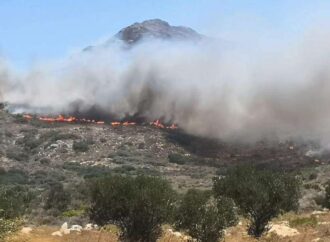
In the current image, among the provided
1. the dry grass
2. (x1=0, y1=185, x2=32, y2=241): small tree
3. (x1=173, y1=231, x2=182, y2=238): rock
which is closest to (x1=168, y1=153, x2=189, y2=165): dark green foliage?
the dry grass

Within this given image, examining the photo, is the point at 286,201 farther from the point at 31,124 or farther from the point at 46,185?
the point at 31,124

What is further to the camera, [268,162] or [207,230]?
[268,162]

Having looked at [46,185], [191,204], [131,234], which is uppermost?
[191,204]

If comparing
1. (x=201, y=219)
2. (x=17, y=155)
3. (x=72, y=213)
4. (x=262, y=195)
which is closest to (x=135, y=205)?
(x=201, y=219)

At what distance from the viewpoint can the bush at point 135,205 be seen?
4306 centimetres

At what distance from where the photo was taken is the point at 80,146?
16112 cm

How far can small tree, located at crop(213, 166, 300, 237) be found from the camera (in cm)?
5084

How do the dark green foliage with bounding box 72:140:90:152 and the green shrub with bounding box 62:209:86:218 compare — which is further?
the dark green foliage with bounding box 72:140:90:152

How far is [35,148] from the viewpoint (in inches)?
6181

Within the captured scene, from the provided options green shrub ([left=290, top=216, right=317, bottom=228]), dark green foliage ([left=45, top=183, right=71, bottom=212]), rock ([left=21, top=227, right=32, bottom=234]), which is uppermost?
green shrub ([left=290, top=216, right=317, bottom=228])

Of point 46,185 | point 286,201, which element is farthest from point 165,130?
point 286,201

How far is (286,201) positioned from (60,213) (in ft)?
104

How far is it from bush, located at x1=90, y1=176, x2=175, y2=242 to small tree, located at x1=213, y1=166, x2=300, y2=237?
375 inches

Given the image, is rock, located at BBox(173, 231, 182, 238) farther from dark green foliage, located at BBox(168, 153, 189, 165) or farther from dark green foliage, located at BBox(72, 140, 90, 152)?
dark green foliage, located at BBox(72, 140, 90, 152)
